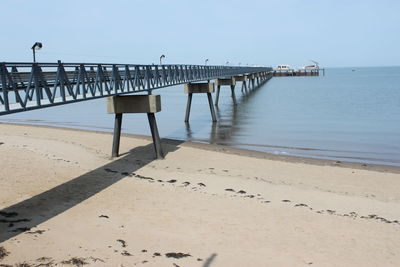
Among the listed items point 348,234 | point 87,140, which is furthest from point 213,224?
point 87,140

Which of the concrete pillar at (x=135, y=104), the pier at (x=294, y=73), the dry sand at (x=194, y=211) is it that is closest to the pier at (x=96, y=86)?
the concrete pillar at (x=135, y=104)

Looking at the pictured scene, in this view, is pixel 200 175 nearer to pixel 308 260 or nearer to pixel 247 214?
pixel 247 214

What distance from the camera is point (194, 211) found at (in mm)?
9000

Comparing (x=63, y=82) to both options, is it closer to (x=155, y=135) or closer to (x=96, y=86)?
(x=96, y=86)

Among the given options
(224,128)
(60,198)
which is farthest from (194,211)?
(224,128)

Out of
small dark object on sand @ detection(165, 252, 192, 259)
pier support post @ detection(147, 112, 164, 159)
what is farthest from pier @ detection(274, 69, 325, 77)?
small dark object on sand @ detection(165, 252, 192, 259)

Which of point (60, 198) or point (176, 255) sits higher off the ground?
point (60, 198)

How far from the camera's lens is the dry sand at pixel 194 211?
6852 millimetres

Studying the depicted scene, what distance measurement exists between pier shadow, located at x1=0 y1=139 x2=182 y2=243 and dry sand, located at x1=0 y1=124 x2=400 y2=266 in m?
0.02

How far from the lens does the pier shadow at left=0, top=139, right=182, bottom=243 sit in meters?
8.02

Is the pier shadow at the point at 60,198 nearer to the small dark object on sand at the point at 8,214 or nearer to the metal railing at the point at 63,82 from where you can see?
the small dark object on sand at the point at 8,214

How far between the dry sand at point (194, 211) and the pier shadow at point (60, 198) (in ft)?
0.08

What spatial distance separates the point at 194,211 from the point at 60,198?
3.09 meters

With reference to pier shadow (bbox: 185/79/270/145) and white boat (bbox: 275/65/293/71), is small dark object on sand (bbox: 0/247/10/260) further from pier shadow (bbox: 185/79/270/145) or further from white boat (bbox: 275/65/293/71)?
white boat (bbox: 275/65/293/71)
